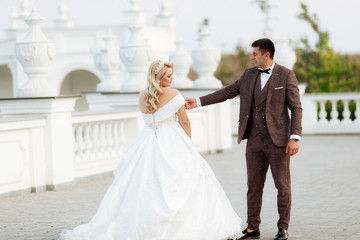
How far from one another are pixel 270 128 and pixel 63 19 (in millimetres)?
32306

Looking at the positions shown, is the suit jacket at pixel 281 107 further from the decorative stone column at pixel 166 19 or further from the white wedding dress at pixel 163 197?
the decorative stone column at pixel 166 19

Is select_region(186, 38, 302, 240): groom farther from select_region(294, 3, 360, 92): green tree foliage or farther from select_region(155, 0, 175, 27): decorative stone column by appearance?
select_region(155, 0, 175, 27): decorative stone column

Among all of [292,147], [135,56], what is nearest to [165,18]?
[135,56]

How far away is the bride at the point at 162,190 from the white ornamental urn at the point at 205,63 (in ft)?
30.5

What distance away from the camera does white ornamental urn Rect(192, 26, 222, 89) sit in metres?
16.4

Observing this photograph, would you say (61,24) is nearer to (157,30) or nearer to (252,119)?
(157,30)

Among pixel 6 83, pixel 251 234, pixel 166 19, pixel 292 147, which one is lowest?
pixel 6 83

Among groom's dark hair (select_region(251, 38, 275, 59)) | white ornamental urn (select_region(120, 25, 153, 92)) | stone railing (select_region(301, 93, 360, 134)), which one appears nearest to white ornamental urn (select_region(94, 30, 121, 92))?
white ornamental urn (select_region(120, 25, 153, 92))

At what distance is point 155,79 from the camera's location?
6910mm

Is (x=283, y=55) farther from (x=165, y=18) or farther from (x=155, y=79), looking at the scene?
(x=165, y=18)

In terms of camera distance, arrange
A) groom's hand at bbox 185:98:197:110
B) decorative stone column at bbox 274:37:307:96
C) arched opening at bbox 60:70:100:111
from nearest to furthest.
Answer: groom's hand at bbox 185:98:197:110
decorative stone column at bbox 274:37:307:96
arched opening at bbox 60:70:100:111

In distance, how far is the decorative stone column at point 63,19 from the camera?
38.1 m

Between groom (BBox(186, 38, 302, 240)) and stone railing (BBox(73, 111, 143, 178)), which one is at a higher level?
groom (BBox(186, 38, 302, 240))

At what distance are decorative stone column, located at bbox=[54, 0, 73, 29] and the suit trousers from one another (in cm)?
3152
